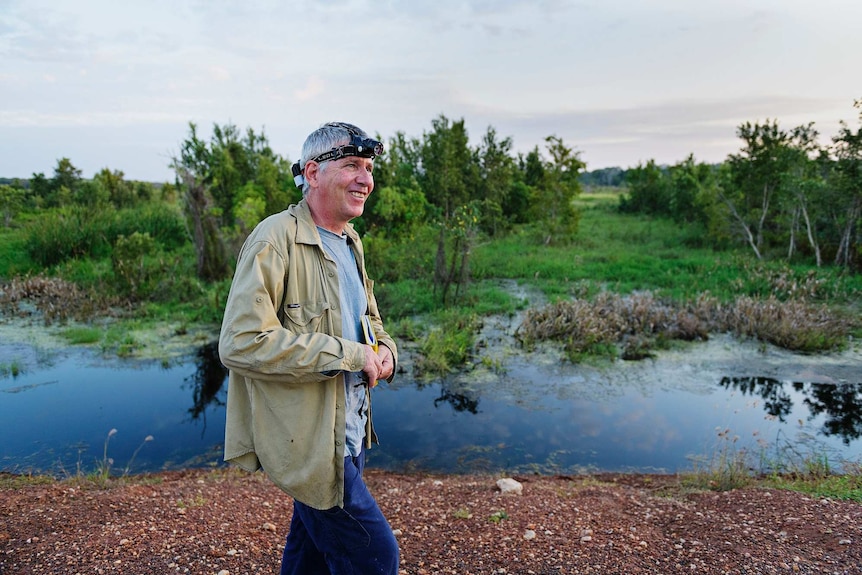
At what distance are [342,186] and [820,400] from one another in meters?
6.55

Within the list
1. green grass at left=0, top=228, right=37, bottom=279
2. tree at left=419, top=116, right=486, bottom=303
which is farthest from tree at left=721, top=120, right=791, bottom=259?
green grass at left=0, top=228, right=37, bottom=279

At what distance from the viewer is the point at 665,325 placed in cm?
832

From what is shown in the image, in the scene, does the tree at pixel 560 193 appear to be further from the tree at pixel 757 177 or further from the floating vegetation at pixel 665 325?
the floating vegetation at pixel 665 325

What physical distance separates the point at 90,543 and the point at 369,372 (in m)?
2.18

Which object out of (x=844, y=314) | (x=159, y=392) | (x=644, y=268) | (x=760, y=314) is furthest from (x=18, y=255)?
(x=844, y=314)

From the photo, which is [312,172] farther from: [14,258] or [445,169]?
[14,258]

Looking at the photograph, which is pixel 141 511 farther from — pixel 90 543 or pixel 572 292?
pixel 572 292

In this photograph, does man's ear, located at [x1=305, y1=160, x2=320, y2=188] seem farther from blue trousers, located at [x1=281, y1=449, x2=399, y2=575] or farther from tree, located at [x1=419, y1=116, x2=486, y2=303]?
tree, located at [x1=419, y1=116, x2=486, y2=303]

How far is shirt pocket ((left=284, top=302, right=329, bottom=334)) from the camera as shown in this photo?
1776 mm

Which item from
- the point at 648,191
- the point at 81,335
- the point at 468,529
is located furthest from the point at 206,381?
the point at 648,191

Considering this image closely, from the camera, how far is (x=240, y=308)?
64.4 inches

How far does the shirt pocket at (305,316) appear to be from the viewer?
178 centimetres

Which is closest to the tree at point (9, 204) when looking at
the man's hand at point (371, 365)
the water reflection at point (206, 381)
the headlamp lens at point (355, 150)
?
the water reflection at point (206, 381)

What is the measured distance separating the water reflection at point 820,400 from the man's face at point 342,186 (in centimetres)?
568
